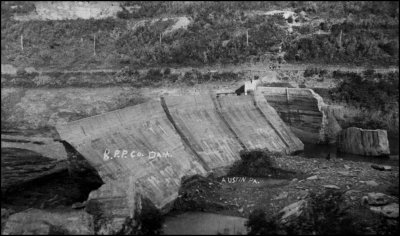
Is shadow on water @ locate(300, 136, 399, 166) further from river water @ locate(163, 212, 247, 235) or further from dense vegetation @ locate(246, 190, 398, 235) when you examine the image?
river water @ locate(163, 212, 247, 235)

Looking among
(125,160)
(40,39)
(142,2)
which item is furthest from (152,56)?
(125,160)

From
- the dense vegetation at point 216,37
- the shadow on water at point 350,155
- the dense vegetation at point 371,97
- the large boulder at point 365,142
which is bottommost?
the shadow on water at point 350,155

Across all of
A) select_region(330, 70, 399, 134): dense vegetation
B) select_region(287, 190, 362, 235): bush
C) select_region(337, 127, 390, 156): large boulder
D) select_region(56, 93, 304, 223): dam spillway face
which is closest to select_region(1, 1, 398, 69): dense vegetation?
select_region(330, 70, 399, 134): dense vegetation

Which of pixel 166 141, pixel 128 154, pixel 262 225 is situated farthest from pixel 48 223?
pixel 166 141

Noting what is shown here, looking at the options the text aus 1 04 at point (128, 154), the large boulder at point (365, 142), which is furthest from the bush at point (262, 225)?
the large boulder at point (365, 142)

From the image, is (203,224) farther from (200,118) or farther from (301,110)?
(301,110)

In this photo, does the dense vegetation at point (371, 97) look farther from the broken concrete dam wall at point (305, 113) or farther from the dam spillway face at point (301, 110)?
the dam spillway face at point (301, 110)
